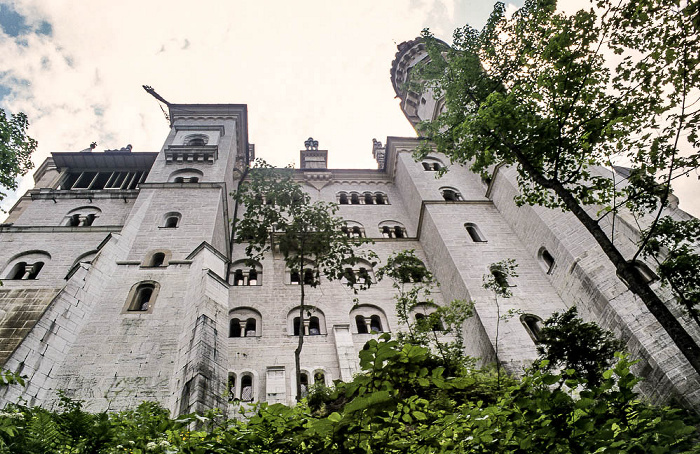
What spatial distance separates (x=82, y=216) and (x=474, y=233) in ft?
66.5

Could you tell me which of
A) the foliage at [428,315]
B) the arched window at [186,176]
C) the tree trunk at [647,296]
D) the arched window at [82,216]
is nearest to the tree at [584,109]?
the tree trunk at [647,296]

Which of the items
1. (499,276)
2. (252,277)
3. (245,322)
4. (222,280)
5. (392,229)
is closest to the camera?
(222,280)

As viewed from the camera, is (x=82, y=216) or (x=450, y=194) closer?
(x=82, y=216)

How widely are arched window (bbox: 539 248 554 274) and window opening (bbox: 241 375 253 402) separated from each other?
42.9ft

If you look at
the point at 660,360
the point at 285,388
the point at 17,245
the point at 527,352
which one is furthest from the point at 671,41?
the point at 17,245

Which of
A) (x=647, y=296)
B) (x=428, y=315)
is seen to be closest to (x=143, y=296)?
(x=428, y=315)

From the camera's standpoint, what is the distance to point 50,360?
10477mm

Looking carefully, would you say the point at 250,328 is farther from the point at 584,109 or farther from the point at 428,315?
the point at 584,109

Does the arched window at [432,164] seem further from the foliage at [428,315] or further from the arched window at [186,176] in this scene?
the arched window at [186,176]

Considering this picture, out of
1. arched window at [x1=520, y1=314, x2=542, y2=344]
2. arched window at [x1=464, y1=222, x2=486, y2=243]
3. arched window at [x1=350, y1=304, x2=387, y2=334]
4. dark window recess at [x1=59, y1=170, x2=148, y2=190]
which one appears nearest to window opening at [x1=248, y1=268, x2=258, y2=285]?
arched window at [x1=350, y1=304, x2=387, y2=334]

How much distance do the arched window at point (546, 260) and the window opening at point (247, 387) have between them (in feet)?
42.9

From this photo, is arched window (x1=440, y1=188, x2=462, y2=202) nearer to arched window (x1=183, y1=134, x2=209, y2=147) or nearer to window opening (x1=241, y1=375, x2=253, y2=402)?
arched window (x1=183, y1=134, x2=209, y2=147)

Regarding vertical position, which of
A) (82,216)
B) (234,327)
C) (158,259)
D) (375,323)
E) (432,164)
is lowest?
(375,323)

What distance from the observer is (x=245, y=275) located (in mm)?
20609
